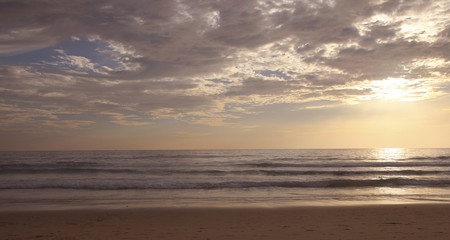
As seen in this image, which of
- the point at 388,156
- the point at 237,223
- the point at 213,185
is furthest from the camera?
the point at 388,156

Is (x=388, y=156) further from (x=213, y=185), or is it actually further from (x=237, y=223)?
(x=237, y=223)

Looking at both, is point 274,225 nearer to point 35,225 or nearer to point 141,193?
point 35,225

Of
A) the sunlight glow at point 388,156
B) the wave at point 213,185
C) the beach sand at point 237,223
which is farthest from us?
the sunlight glow at point 388,156

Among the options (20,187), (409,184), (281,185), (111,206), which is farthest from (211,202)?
(409,184)

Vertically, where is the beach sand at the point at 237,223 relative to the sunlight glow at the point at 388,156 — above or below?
above

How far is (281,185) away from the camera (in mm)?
19016

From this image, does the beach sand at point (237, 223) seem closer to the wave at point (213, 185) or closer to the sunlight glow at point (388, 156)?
the wave at point (213, 185)

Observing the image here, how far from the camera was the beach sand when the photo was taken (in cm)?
729

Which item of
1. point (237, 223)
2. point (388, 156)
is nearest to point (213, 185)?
point (237, 223)

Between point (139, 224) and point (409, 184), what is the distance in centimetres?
2009

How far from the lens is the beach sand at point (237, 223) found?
7.29 m

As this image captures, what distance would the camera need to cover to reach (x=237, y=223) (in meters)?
8.70

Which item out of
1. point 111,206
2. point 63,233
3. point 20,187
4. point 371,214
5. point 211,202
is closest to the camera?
point 63,233

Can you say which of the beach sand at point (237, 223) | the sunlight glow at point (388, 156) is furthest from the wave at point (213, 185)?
the sunlight glow at point (388, 156)
